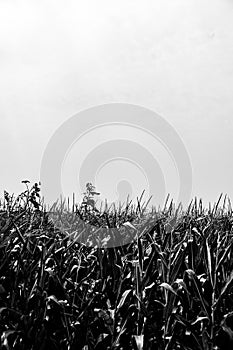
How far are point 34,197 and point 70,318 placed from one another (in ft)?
15.5

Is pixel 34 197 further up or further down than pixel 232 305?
further up

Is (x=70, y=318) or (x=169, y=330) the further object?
(x=70, y=318)

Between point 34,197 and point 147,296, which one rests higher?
point 34,197

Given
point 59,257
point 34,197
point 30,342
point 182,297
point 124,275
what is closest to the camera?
point 30,342

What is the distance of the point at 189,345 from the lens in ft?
8.11

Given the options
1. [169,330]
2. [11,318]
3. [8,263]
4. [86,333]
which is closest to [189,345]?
[169,330]

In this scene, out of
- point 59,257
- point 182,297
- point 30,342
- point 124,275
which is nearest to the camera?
point 30,342

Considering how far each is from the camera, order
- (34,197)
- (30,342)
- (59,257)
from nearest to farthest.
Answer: (30,342)
(59,257)
(34,197)

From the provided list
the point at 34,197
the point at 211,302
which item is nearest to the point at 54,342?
the point at 211,302

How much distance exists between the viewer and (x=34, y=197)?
284 inches

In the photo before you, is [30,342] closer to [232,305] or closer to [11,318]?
[11,318]

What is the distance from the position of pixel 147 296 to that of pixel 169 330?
0.22m

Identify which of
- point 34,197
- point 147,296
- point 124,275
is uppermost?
point 34,197

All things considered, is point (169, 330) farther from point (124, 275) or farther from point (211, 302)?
point (124, 275)
